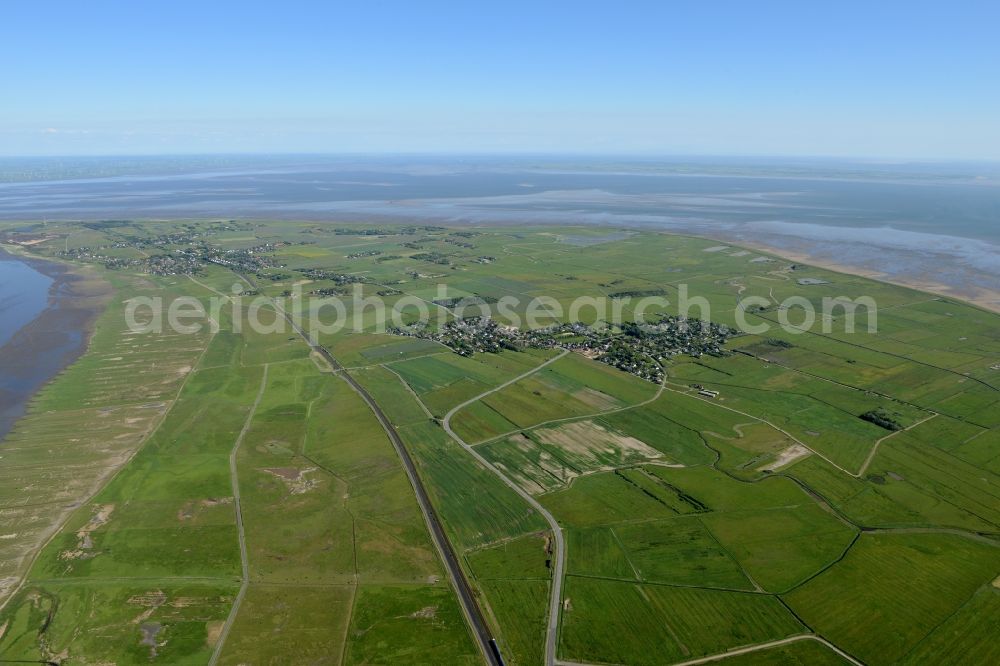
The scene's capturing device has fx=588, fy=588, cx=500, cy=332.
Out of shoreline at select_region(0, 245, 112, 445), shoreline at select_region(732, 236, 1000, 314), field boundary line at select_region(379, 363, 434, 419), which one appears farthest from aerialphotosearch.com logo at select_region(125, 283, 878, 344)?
field boundary line at select_region(379, 363, 434, 419)

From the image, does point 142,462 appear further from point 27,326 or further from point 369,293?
point 369,293

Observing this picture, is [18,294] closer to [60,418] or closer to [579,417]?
[60,418]

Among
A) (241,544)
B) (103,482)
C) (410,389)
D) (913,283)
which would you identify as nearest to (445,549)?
(241,544)

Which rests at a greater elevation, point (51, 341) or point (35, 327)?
point (35, 327)

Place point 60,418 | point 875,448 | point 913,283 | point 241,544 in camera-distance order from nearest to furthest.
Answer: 1. point 241,544
2. point 875,448
3. point 60,418
4. point 913,283

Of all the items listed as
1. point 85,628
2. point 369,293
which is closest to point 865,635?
point 85,628
